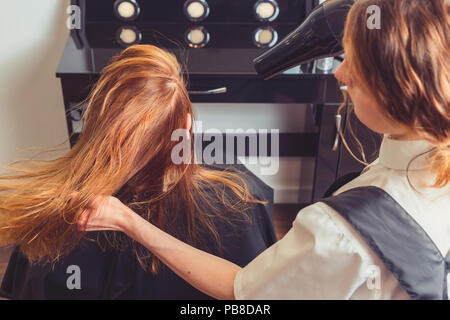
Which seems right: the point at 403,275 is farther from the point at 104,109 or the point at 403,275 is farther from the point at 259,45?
the point at 259,45

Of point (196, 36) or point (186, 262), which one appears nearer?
point (186, 262)

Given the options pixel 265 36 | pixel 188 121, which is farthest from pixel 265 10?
pixel 188 121

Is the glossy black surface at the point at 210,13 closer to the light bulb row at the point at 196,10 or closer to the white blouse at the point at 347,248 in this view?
the light bulb row at the point at 196,10

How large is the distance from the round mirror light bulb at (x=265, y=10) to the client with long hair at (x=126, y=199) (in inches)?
33.4

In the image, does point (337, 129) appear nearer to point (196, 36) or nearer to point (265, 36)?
point (265, 36)

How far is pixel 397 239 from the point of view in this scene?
31.2 inches

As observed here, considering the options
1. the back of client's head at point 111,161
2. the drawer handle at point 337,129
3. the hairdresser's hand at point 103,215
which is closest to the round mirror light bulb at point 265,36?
the drawer handle at point 337,129

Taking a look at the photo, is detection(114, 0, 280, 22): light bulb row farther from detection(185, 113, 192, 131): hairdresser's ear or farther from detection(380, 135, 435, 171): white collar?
detection(380, 135, 435, 171): white collar

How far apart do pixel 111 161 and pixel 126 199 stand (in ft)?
0.71

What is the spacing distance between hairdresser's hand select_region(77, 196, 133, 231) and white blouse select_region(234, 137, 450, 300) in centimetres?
27

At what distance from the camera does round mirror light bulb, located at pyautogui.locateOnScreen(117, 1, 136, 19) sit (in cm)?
196

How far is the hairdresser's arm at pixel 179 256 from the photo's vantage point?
0.95m

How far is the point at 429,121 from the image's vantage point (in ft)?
2.56
